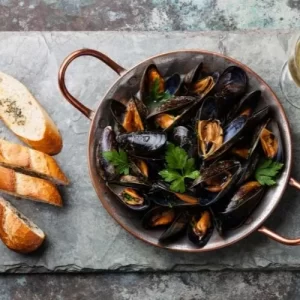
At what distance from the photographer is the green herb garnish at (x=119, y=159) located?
5.70 feet

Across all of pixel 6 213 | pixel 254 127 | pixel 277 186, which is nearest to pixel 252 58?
pixel 254 127

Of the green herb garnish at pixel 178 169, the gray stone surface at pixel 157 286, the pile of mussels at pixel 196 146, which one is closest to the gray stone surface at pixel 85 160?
the gray stone surface at pixel 157 286

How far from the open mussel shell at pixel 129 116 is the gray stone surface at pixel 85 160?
16cm

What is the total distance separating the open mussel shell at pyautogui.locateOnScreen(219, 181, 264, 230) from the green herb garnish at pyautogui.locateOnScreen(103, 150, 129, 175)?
0.27 meters

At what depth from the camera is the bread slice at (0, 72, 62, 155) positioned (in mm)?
1848

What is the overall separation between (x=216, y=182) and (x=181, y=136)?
0.15 m

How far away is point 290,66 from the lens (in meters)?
1.79

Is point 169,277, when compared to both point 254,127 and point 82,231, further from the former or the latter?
point 254,127

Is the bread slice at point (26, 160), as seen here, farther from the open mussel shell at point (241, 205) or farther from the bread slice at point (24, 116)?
the open mussel shell at point (241, 205)

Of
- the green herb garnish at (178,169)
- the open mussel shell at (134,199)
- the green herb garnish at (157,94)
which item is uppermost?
the green herb garnish at (157,94)

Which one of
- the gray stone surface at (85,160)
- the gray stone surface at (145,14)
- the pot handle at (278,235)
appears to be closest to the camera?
the pot handle at (278,235)

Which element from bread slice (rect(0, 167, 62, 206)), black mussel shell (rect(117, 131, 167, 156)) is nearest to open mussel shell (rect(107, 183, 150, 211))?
black mussel shell (rect(117, 131, 167, 156))

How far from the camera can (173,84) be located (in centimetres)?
179

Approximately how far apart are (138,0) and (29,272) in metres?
0.86
